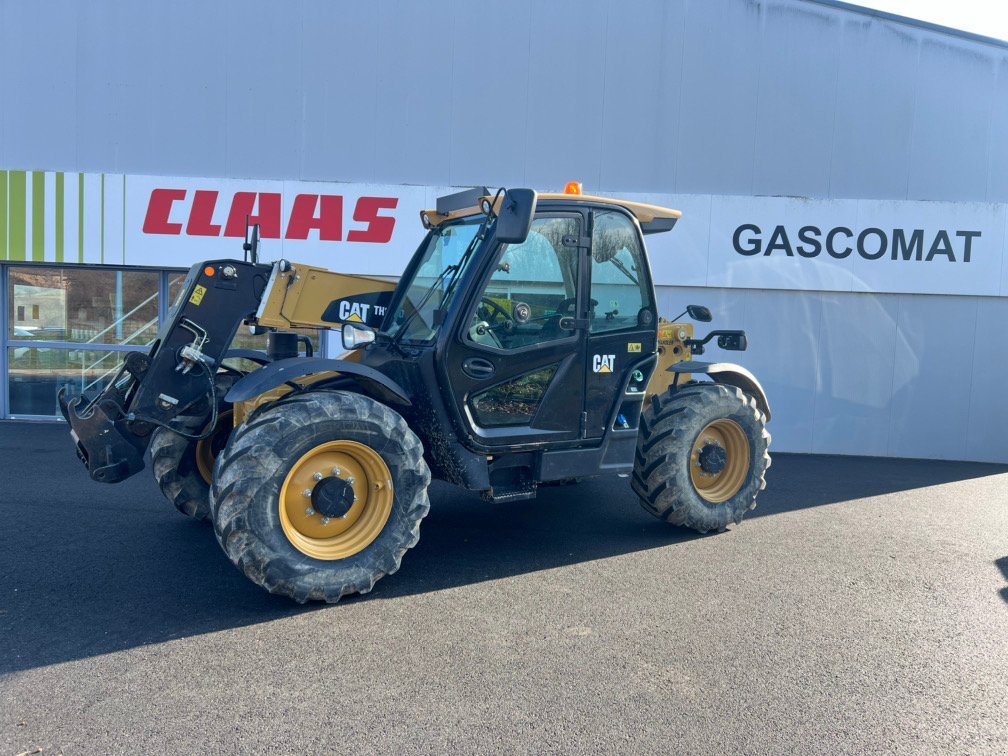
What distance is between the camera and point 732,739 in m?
3.01

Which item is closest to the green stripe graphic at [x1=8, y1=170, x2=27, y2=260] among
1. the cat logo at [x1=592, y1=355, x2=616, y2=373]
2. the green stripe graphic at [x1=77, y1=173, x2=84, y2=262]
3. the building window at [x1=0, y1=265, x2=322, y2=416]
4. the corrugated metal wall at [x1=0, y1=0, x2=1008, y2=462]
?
the corrugated metal wall at [x1=0, y1=0, x2=1008, y2=462]

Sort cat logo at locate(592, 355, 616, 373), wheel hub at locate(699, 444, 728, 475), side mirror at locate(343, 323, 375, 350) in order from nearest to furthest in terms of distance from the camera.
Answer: side mirror at locate(343, 323, 375, 350) < cat logo at locate(592, 355, 616, 373) < wheel hub at locate(699, 444, 728, 475)

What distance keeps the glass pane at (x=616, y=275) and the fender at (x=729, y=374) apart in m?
0.81

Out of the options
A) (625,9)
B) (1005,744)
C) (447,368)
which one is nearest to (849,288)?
(625,9)

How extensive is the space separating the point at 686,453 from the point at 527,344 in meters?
1.58

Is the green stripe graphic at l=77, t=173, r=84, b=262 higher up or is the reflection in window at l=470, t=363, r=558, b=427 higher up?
the green stripe graphic at l=77, t=173, r=84, b=262

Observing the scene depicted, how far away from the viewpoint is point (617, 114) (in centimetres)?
1025

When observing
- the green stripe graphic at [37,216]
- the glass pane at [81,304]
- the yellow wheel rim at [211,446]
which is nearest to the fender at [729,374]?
the yellow wheel rim at [211,446]

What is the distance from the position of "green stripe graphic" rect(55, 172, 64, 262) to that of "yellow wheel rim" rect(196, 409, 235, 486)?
6620mm

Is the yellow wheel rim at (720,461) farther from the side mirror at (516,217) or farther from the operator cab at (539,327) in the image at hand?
the side mirror at (516,217)

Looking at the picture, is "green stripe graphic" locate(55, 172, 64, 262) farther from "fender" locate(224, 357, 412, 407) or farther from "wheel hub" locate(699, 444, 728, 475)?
"wheel hub" locate(699, 444, 728, 475)

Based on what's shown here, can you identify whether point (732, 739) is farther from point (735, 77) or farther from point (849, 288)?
point (735, 77)

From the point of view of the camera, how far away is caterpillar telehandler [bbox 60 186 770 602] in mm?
4273

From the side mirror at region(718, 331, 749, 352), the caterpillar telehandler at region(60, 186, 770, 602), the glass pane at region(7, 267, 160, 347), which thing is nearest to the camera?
the caterpillar telehandler at region(60, 186, 770, 602)
